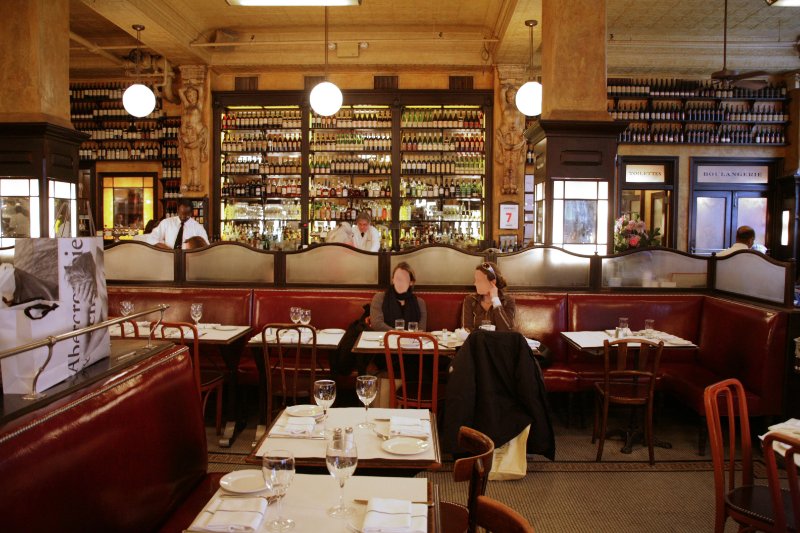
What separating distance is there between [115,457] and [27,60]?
652 centimetres

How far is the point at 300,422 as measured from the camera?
249 centimetres

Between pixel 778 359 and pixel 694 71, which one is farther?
pixel 694 71

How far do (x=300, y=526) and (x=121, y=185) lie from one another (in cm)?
1026

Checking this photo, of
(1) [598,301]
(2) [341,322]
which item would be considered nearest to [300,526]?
(2) [341,322]

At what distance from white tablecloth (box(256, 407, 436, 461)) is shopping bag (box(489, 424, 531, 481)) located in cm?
151

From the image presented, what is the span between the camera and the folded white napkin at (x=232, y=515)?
1640mm

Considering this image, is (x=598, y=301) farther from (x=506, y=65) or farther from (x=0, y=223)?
(x=0, y=223)

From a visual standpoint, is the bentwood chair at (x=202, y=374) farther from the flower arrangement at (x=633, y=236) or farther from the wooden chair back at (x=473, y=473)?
the flower arrangement at (x=633, y=236)

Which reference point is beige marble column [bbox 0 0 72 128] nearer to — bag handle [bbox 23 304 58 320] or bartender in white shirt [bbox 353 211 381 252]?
bartender in white shirt [bbox 353 211 381 252]

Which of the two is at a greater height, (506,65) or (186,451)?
(506,65)

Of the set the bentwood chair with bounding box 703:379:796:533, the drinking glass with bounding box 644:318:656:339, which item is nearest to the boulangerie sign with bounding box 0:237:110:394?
the bentwood chair with bounding box 703:379:796:533

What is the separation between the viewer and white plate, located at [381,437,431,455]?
2.24 metres

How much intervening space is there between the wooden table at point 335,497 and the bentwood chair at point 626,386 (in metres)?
2.56

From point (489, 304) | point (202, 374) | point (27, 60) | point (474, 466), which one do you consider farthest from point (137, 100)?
point (474, 466)
